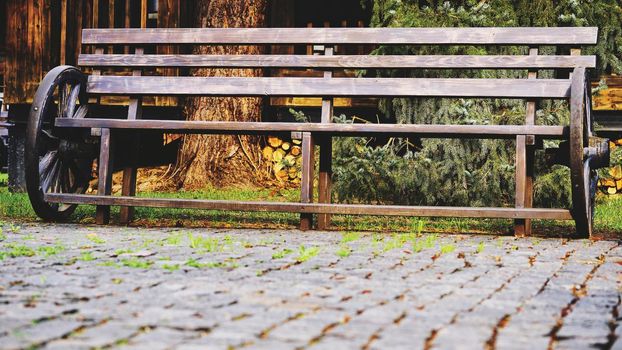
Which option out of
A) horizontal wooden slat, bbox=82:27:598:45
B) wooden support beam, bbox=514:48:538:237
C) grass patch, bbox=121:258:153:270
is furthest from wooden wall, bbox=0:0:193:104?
grass patch, bbox=121:258:153:270

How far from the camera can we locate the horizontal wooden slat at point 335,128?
5523 mm

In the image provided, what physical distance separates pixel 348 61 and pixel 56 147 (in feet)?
6.77

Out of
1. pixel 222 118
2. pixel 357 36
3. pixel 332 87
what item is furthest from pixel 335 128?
pixel 222 118

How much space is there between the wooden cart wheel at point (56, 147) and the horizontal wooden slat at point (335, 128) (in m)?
0.21

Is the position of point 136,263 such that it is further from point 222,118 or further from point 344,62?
point 222,118

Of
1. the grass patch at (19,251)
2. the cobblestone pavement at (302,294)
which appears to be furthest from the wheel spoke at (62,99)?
the grass patch at (19,251)

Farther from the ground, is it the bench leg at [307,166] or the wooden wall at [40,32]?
the wooden wall at [40,32]

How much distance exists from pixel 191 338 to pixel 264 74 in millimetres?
9105

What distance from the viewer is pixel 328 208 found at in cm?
572

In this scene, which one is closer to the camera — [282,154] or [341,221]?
[341,221]

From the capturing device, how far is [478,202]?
318 inches

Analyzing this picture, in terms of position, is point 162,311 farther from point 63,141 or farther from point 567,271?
point 63,141

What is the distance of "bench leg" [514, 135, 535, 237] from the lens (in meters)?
5.61

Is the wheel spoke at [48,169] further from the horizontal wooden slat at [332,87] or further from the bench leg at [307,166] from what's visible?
the bench leg at [307,166]
